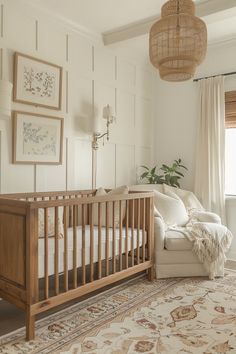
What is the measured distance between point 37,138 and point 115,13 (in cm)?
149

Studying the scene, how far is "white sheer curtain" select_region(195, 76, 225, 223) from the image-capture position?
391 cm

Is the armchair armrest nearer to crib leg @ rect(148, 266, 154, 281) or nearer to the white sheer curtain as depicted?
crib leg @ rect(148, 266, 154, 281)

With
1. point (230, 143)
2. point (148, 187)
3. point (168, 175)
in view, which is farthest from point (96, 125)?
point (230, 143)

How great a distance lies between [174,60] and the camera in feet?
6.81

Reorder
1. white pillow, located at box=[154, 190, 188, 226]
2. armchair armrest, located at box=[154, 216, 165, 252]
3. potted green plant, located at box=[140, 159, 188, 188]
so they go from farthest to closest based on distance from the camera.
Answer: potted green plant, located at box=[140, 159, 188, 188]
white pillow, located at box=[154, 190, 188, 226]
armchair armrest, located at box=[154, 216, 165, 252]

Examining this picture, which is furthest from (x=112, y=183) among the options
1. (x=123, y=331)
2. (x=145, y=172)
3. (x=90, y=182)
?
(x=123, y=331)

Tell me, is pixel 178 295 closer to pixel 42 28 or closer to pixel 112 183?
pixel 112 183

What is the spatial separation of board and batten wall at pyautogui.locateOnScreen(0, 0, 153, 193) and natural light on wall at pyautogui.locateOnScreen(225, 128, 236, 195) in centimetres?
110

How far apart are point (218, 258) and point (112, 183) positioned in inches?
61.7

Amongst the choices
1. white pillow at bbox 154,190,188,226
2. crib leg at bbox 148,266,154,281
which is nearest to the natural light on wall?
white pillow at bbox 154,190,188,226

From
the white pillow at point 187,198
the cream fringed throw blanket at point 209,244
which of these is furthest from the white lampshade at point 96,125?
the cream fringed throw blanket at point 209,244

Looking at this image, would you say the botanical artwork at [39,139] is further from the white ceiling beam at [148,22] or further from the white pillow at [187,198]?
the white pillow at [187,198]

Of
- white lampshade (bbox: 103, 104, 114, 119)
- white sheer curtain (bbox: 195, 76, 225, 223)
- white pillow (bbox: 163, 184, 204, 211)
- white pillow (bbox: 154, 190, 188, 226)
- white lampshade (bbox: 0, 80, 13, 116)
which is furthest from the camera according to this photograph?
white sheer curtain (bbox: 195, 76, 225, 223)

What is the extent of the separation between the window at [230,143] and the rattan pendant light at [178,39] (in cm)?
197
